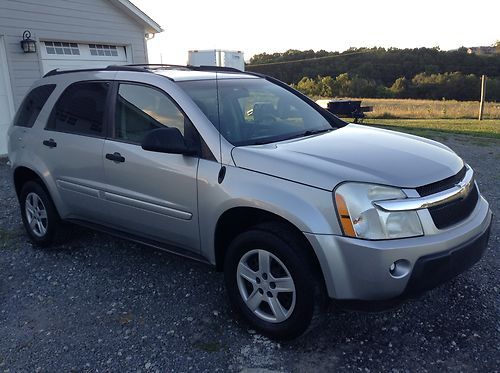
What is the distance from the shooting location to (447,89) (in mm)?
48500

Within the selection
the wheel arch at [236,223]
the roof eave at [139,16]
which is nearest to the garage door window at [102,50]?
the roof eave at [139,16]

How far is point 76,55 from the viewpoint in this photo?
1122 cm

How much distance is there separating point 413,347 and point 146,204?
2.17 meters

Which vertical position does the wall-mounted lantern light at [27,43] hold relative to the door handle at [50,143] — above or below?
above

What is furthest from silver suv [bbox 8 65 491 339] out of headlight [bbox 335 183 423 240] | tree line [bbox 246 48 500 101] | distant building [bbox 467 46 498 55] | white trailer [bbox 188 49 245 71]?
distant building [bbox 467 46 498 55]

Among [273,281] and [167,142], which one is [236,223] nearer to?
[273,281]

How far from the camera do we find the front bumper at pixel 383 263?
2.64 m

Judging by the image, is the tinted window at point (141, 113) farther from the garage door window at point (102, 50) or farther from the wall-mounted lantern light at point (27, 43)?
the garage door window at point (102, 50)

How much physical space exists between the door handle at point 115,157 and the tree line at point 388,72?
45.9 metres

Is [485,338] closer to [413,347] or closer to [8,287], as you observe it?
[413,347]

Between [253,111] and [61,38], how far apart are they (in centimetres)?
871

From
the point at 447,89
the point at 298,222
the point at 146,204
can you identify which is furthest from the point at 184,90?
the point at 447,89

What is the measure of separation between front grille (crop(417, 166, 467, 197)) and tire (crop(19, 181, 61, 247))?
3.51 m

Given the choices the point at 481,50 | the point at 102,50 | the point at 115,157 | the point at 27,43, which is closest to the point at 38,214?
the point at 115,157
